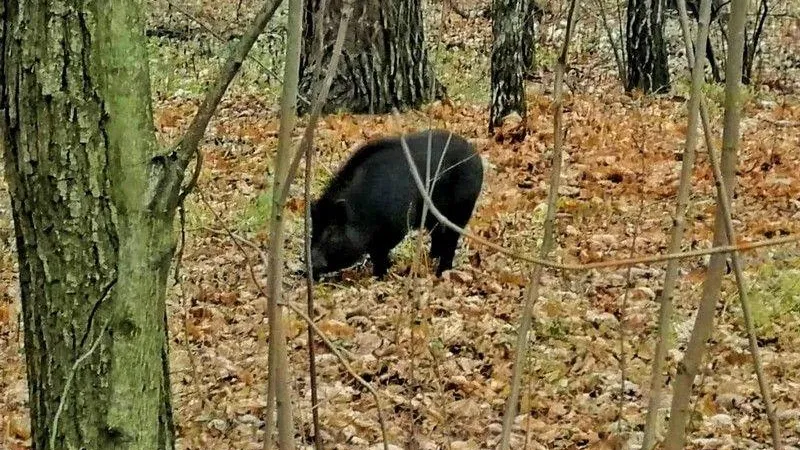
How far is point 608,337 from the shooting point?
5.96 meters

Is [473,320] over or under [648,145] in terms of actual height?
under

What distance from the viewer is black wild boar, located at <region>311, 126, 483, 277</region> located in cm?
752

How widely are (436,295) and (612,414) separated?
2.05 metres

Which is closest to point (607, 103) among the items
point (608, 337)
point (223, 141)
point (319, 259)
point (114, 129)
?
point (223, 141)

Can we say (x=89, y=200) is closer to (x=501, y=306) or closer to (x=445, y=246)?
(x=501, y=306)

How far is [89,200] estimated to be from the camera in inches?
96.2

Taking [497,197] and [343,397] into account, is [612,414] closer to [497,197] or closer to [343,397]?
[343,397]

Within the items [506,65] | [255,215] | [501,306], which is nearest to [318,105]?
[501,306]

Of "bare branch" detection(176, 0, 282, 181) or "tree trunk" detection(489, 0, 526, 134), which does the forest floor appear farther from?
"bare branch" detection(176, 0, 282, 181)

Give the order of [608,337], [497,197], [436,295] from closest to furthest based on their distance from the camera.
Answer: [608,337] < [436,295] < [497,197]

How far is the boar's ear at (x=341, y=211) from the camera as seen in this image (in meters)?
7.46

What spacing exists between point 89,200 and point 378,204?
17.0 feet

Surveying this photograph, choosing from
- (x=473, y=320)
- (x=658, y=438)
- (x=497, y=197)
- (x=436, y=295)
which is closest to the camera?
(x=658, y=438)

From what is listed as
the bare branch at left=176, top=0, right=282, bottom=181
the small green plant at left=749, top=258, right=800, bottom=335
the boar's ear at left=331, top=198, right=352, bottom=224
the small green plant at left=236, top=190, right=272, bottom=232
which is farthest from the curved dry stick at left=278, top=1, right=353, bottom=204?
the small green plant at left=236, top=190, right=272, bottom=232
